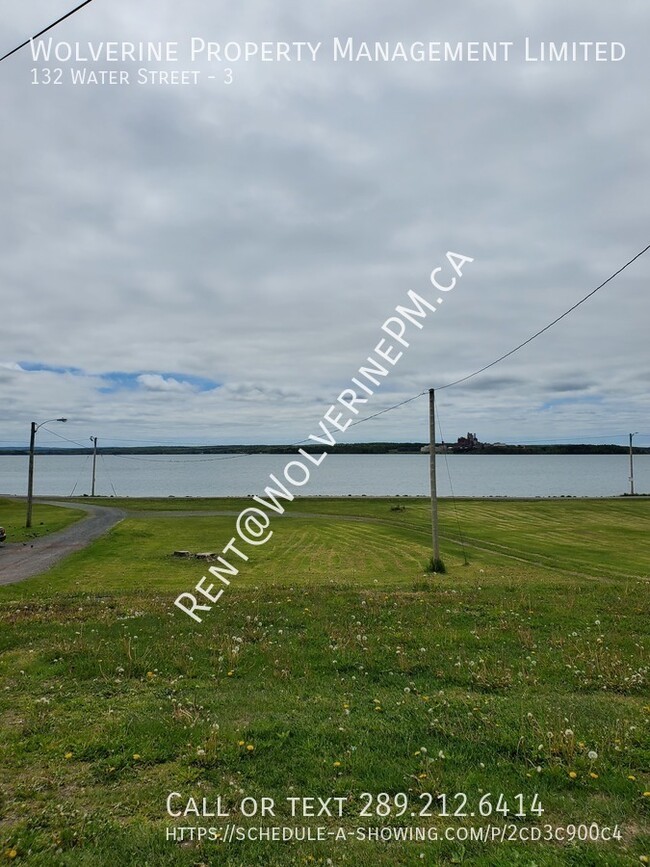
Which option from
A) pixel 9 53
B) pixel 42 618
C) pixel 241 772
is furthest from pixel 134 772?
pixel 9 53

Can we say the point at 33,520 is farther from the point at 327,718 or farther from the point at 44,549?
the point at 327,718

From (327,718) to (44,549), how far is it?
32576mm

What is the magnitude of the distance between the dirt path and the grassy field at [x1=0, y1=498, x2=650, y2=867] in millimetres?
11888

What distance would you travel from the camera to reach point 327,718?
24.5 feet

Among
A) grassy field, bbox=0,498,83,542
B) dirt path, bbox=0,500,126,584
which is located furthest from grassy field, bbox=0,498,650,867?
grassy field, bbox=0,498,83,542

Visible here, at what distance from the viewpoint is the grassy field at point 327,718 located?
509 cm

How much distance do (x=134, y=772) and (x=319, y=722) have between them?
2.47 metres

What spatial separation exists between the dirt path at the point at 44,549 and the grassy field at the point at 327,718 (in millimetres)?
11888

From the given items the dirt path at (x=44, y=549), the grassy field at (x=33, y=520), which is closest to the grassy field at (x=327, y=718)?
the dirt path at (x=44, y=549)

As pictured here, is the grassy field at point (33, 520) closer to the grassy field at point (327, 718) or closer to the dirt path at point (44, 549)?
the dirt path at point (44, 549)

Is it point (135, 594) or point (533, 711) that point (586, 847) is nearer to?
point (533, 711)

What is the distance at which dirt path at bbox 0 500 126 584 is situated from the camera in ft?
85.0

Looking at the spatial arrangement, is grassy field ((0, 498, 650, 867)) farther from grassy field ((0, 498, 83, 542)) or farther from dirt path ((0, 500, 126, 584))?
grassy field ((0, 498, 83, 542))

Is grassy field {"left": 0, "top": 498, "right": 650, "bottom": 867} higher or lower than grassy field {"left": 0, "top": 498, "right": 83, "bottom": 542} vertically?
higher
